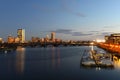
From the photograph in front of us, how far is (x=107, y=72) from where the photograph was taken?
4438cm

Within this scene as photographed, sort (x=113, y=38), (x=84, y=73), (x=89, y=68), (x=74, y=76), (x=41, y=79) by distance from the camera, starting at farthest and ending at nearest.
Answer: (x=113, y=38)
(x=89, y=68)
(x=84, y=73)
(x=74, y=76)
(x=41, y=79)

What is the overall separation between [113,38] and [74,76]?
12308cm

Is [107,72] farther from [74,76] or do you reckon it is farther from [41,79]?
[41,79]

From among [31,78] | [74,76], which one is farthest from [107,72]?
[31,78]

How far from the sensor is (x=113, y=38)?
160 meters

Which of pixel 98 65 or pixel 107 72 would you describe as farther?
pixel 98 65

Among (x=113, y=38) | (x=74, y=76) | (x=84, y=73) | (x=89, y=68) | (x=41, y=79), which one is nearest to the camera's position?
(x=41, y=79)

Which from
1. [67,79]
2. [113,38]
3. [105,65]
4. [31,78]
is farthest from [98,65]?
[113,38]

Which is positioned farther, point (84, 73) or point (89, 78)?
point (84, 73)

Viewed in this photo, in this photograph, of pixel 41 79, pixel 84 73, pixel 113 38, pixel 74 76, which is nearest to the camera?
pixel 41 79

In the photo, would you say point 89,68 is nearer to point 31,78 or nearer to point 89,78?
point 89,78

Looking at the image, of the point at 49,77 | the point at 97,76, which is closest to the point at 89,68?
the point at 97,76

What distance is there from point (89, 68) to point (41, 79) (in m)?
13.3

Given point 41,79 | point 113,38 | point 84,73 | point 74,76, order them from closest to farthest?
1. point 41,79
2. point 74,76
3. point 84,73
4. point 113,38
